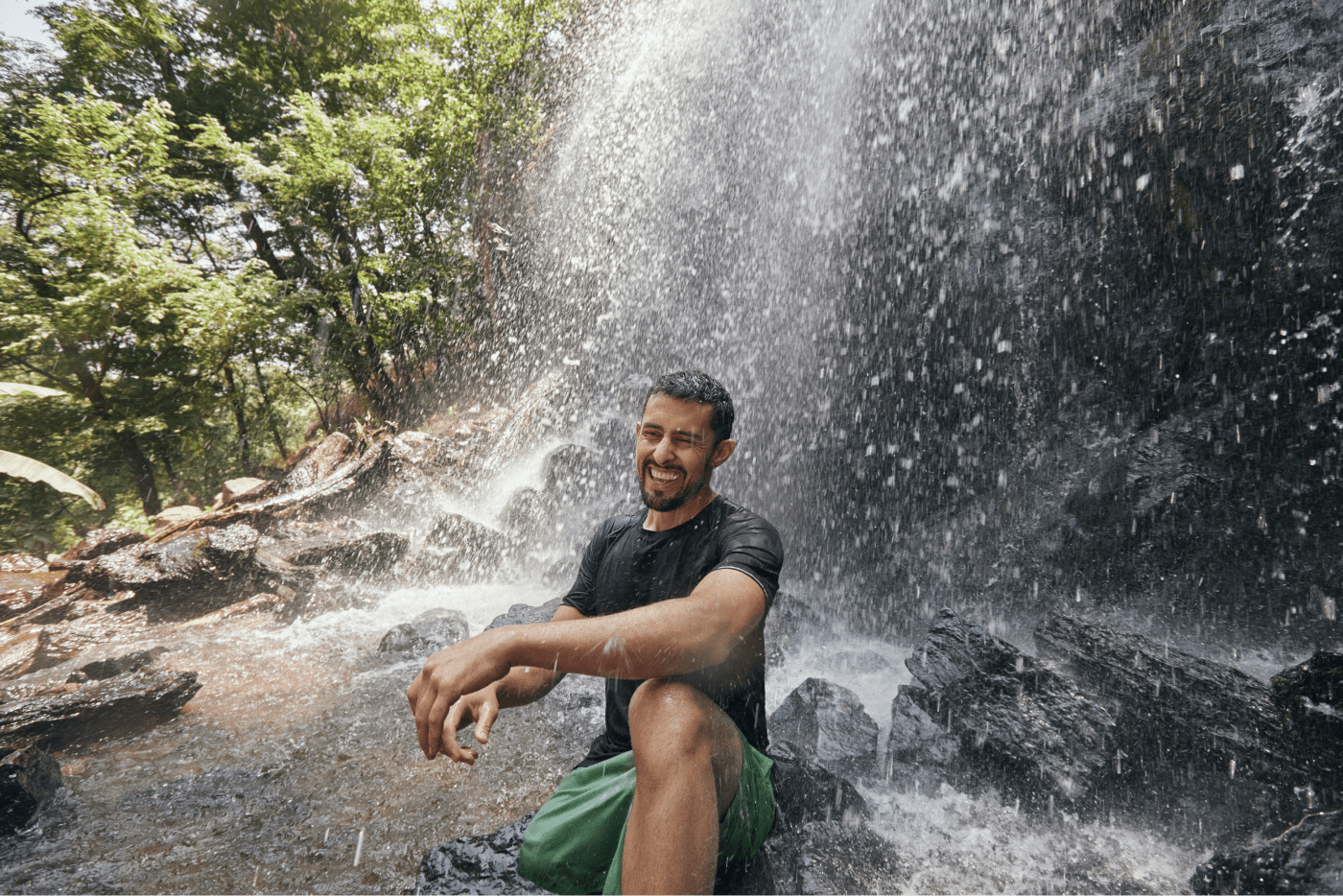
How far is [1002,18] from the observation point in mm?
6977

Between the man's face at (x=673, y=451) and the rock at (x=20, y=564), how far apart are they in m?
10.6

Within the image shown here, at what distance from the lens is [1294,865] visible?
83.1 inches

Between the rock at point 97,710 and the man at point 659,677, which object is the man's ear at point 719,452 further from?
the rock at point 97,710

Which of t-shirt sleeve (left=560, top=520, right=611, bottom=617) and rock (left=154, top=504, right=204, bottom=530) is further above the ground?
t-shirt sleeve (left=560, top=520, right=611, bottom=617)

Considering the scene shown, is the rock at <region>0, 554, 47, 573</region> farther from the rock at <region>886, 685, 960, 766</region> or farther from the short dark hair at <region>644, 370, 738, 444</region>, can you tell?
the rock at <region>886, 685, 960, 766</region>

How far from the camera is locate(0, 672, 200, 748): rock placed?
141 inches

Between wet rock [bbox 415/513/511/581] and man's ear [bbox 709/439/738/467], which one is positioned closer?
man's ear [bbox 709/439/738/467]

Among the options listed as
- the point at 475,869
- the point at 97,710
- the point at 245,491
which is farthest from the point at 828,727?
the point at 245,491

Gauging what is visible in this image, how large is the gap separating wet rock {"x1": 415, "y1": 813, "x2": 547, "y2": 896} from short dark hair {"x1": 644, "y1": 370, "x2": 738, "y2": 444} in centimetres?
177

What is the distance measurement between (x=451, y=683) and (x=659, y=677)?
21.9 inches

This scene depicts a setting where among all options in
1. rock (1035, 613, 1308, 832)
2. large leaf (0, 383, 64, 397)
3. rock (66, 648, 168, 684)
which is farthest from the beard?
large leaf (0, 383, 64, 397)

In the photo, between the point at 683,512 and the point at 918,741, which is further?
the point at 918,741

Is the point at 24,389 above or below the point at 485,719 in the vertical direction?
below

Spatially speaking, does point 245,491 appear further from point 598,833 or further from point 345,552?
point 598,833
